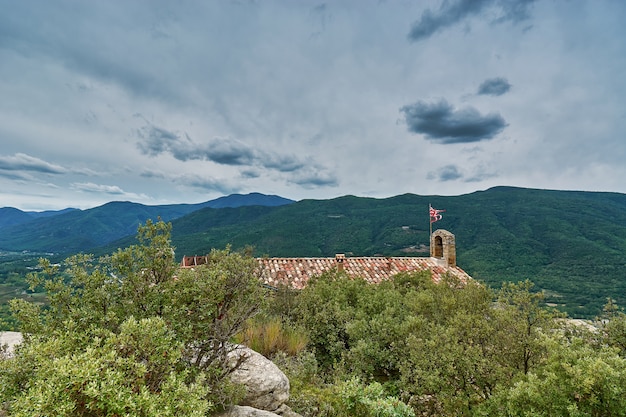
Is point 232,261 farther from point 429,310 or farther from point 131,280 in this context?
point 429,310

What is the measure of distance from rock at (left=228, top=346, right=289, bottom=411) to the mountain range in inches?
1322

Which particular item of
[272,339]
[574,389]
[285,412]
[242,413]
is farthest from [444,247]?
[242,413]

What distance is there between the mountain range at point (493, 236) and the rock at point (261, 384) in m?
33.6

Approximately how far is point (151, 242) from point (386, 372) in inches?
241

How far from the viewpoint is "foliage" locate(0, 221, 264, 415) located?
126 inches

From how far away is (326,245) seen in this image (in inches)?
3120

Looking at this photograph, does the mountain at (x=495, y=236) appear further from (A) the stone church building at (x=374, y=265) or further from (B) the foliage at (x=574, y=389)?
(B) the foliage at (x=574, y=389)

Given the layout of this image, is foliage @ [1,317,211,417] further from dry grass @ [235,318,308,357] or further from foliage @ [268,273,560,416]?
dry grass @ [235,318,308,357]

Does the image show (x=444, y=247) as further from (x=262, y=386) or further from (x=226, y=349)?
(x=226, y=349)

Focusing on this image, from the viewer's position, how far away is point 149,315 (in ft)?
13.6

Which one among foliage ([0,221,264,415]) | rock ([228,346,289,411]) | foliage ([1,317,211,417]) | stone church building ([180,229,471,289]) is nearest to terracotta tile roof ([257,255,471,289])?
stone church building ([180,229,471,289])

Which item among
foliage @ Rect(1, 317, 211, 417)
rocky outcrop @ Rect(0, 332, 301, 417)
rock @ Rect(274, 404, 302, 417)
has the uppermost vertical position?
foliage @ Rect(1, 317, 211, 417)

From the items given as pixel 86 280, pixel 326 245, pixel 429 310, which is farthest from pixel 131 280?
pixel 326 245

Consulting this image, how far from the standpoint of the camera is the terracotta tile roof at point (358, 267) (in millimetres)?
16719
